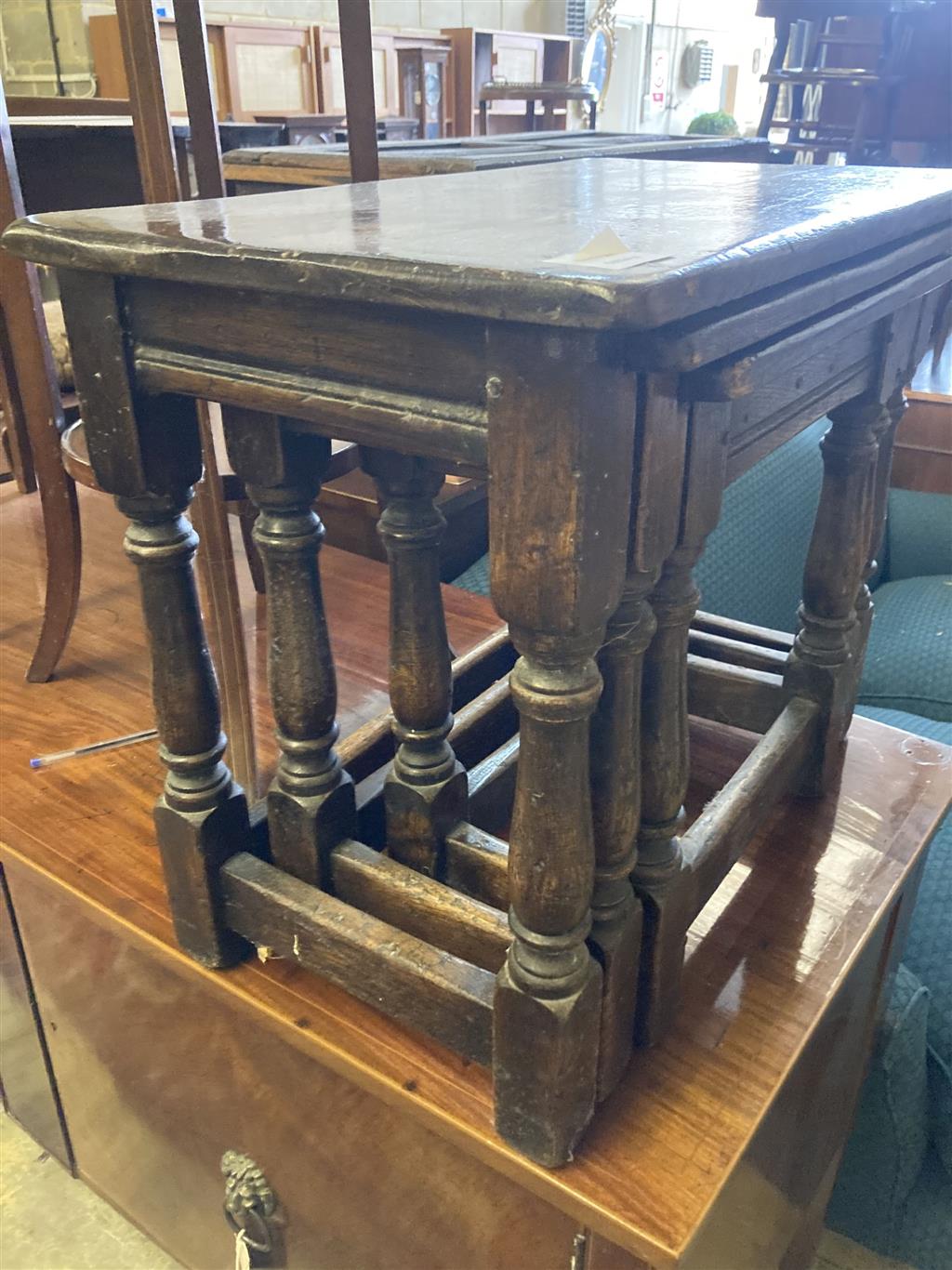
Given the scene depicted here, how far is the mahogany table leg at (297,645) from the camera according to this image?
0.67 meters

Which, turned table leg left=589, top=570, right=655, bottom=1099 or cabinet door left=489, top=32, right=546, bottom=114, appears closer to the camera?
turned table leg left=589, top=570, right=655, bottom=1099

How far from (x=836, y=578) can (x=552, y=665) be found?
0.50 meters

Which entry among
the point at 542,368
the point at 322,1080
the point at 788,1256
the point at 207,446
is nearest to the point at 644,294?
the point at 542,368

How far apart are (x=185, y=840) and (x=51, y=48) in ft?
11.5

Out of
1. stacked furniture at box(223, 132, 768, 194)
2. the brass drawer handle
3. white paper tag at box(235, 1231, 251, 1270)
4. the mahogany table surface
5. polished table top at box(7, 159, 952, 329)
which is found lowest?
white paper tag at box(235, 1231, 251, 1270)

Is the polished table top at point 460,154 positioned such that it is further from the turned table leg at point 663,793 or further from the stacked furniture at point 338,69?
the stacked furniture at point 338,69

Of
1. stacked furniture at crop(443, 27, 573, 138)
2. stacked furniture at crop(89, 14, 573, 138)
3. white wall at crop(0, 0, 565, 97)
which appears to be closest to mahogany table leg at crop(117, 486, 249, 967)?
white wall at crop(0, 0, 565, 97)

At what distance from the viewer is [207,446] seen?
3.60 feet

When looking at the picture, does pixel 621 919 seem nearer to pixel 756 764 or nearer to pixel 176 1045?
pixel 756 764

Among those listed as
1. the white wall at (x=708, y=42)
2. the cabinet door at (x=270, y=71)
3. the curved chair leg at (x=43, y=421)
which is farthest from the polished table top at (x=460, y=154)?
the white wall at (x=708, y=42)

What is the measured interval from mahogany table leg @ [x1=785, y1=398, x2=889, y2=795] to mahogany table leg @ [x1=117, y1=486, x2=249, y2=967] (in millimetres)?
525

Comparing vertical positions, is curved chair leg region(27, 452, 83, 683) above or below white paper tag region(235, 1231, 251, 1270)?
above

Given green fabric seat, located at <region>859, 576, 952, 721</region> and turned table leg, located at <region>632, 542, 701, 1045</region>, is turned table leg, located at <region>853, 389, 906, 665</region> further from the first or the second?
green fabric seat, located at <region>859, 576, 952, 721</region>

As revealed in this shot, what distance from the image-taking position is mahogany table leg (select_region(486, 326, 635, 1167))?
1.52ft
